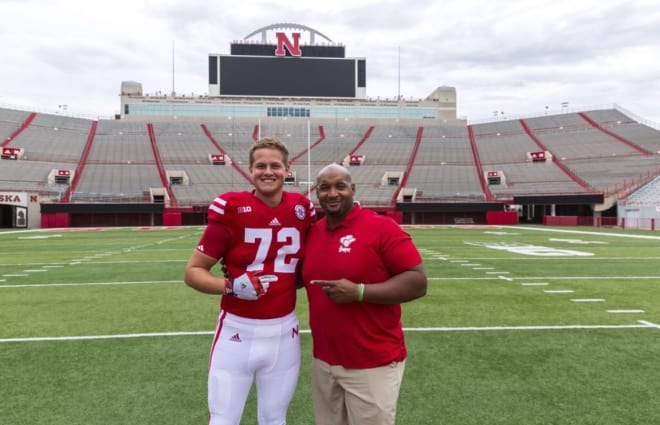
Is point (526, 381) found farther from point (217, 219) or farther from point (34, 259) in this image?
point (34, 259)

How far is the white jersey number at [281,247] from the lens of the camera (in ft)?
7.59

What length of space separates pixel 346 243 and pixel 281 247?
1.30ft

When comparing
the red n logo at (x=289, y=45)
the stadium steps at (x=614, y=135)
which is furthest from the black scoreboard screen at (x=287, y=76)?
the stadium steps at (x=614, y=135)

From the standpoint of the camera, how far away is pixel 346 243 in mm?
2152

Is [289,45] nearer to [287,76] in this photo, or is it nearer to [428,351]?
[287,76]

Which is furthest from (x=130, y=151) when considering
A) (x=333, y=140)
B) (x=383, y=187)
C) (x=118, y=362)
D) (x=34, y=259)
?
(x=118, y=362)

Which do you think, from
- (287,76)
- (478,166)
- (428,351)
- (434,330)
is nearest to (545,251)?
(434,330)

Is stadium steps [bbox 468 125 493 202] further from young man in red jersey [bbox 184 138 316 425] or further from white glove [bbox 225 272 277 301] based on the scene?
white glove [bbox 225 272 277 301]

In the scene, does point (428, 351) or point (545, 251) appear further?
point (545, 251)

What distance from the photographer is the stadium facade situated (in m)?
34.8

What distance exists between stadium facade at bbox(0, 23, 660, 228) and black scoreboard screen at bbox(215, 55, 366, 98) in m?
0.12

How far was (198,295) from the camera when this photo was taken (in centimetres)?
751

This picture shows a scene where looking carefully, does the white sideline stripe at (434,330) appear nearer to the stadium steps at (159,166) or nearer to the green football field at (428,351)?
the green football field at (428,351)

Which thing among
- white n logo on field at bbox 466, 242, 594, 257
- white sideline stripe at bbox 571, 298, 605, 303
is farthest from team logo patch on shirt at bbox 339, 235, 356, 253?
white n logo on field at bbox 466, 242, 594, 257
